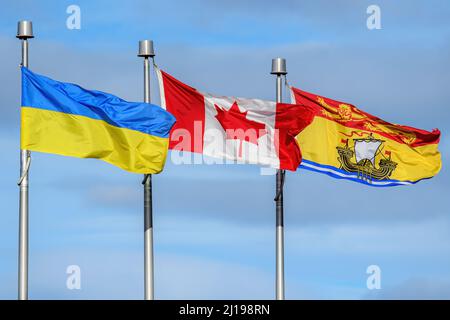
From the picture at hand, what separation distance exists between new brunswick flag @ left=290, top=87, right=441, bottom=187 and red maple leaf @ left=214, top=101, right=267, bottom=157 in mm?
2139

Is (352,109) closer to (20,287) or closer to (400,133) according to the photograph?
(400,133)

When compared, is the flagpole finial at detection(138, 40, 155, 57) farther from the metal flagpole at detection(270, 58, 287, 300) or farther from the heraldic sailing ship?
the heraldic sailing ship

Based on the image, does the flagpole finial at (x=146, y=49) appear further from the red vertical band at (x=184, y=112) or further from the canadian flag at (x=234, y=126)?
the red vertical band at (x=184, y=112)

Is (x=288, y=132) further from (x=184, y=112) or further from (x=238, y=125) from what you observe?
(x=184, y=112)

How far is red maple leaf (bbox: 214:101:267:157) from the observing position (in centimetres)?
5466

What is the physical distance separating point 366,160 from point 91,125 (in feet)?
39.6

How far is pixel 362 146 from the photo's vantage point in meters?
58.5

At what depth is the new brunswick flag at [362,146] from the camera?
57438 mm

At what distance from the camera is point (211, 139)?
177 ft

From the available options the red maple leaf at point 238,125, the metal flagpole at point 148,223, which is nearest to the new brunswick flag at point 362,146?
the red maple leaf at point 238,125

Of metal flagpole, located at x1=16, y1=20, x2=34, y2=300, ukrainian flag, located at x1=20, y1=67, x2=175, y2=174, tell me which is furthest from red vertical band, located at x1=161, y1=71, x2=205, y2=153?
metal flagpole, located at x1=16, y1=20, x2=34, y2=300

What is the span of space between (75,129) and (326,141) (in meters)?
11.1
